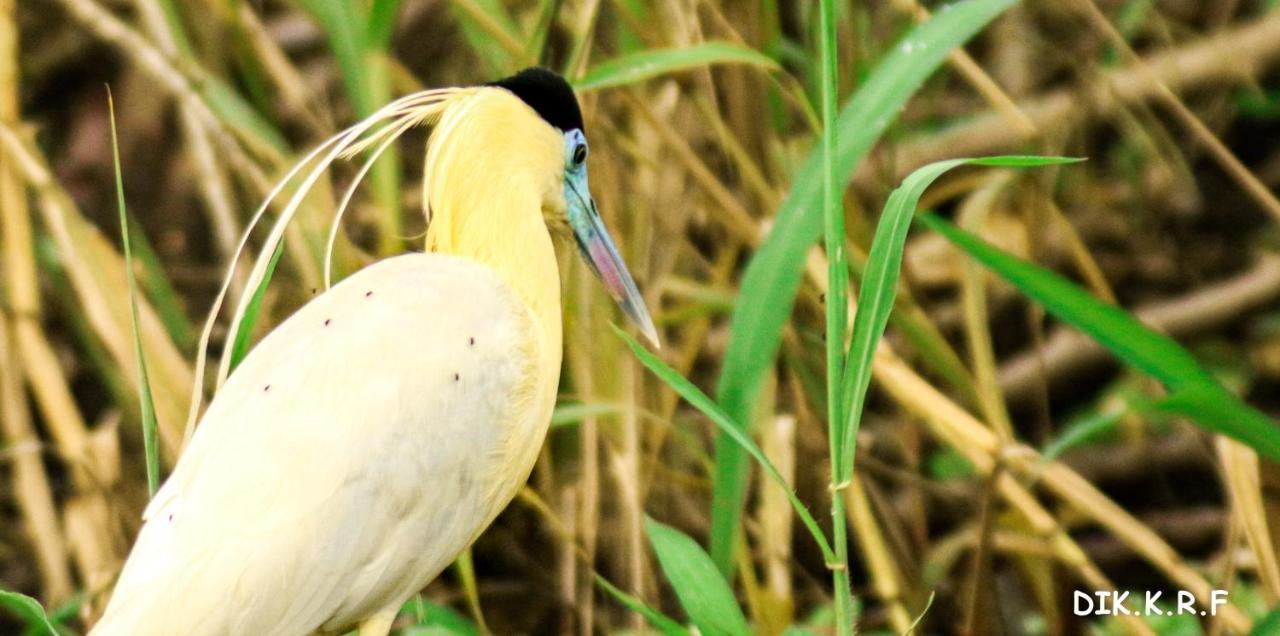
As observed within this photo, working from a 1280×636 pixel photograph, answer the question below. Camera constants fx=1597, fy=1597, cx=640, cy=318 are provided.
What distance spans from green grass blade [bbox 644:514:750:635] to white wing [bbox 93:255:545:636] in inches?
7.9

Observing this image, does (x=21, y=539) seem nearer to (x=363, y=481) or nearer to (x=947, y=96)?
(x=363, y=481)

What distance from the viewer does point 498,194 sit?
1754 millimetres

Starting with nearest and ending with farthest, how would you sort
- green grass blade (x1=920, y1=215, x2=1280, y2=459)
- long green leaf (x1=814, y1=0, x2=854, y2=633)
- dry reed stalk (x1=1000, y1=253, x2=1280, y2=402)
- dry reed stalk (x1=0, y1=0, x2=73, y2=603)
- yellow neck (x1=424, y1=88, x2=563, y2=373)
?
long green leaf (x1=814, y1=0, x2=854, y2=633) → green grass blade (x1=920, y1=215, x2=1280, y2=459) → yellow neck (x1=424, y1=88, x2=563, y2=373) → dry reed stalk (x1=0, y1=0, x2=73, y2=603) → dry reed stalk (x1=1000, y1=253, x2=1280, y2=402)

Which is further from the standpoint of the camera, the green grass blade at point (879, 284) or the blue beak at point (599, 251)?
the blue beak at point (599, 251)

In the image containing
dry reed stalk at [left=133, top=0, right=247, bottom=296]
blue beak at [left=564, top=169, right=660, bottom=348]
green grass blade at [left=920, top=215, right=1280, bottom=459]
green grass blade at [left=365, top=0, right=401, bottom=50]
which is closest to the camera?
green grass blade at [left=920, top=215, right=1280, bottom=459]

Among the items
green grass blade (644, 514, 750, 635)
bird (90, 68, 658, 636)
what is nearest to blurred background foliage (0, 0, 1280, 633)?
green grass blade (644, 514, 750, 635)

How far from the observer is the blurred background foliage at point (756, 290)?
6.59ft

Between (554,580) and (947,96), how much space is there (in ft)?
5.54

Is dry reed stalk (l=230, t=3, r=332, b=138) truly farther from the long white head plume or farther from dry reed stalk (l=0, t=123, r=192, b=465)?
the long white head plume

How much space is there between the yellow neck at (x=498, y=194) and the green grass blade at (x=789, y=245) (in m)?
0.21

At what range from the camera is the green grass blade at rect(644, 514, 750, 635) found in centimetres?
152

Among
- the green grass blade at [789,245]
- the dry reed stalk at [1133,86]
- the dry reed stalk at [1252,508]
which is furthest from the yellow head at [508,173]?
the dry reed stalk at [1133,86]

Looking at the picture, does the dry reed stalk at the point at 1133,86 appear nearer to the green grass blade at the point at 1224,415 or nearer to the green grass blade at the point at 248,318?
the green grass blade at the point at 1224,415

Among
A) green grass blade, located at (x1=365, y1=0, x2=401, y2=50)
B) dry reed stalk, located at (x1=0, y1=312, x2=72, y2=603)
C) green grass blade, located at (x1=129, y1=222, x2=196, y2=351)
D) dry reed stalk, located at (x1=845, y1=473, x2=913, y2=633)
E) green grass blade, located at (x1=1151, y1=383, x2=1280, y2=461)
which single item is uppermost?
green grass blade, located at (x1=365, y1=0, x2=401, y2=50)
